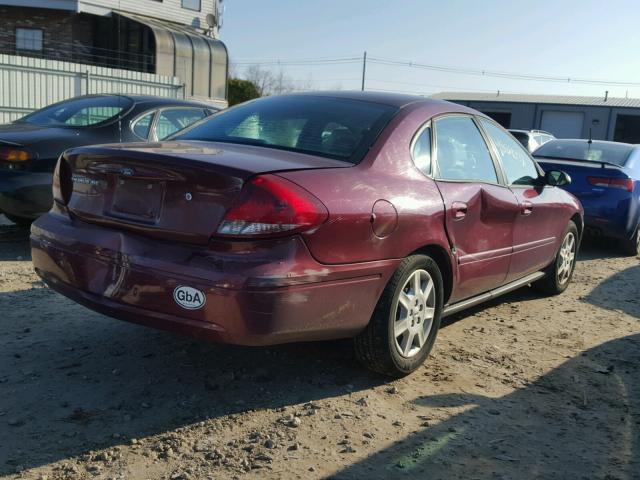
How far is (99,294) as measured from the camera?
125 inches

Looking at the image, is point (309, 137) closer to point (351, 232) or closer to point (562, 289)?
point (351, 232)

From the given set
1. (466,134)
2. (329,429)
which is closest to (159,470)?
(329,429)

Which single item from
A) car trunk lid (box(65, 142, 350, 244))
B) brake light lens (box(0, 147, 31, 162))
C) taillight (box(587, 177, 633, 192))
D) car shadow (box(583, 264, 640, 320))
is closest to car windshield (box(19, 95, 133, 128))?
brake light lens (box(0, 147, 31, 162))

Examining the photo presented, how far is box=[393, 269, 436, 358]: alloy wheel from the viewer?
361cm

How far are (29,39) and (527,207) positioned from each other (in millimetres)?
25579

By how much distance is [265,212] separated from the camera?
9.47 feet

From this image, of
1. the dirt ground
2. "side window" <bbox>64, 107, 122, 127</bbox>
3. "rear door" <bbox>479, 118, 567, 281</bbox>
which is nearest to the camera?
the dirt ground

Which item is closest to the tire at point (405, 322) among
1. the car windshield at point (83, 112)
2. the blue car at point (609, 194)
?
the car windshield at point (83, 112)

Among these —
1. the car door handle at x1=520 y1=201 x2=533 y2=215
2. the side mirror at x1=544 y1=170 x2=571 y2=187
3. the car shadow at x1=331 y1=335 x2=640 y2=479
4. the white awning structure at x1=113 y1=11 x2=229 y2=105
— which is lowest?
the car shadow at x1=331 y1=335 x2=640 y2=479

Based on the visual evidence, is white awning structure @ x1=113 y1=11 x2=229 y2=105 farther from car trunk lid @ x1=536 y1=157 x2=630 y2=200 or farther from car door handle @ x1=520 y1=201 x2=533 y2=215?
car door handle @ x1=520 y1=201 x2=533 y2=215

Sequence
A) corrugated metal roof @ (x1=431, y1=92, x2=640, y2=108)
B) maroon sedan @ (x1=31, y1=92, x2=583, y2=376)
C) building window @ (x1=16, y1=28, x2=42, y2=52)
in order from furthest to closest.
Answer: corrugated metal roof @ (x1=431, y1=92, x2=640, y2=108) < building window @ (x1=16, y1=28, x2=42, y2=52) < maroon sedan @ (x1=31, y1=92, x2=583, y2=376)

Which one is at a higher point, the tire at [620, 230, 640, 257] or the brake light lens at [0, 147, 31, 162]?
the brake light lens at [0, 147, 31, 162]

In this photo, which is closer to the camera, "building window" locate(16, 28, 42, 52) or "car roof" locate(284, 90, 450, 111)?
"car roof" locate(284, 90, 450, 111)

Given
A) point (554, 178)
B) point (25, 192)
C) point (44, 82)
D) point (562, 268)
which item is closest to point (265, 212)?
point (554, 178)
